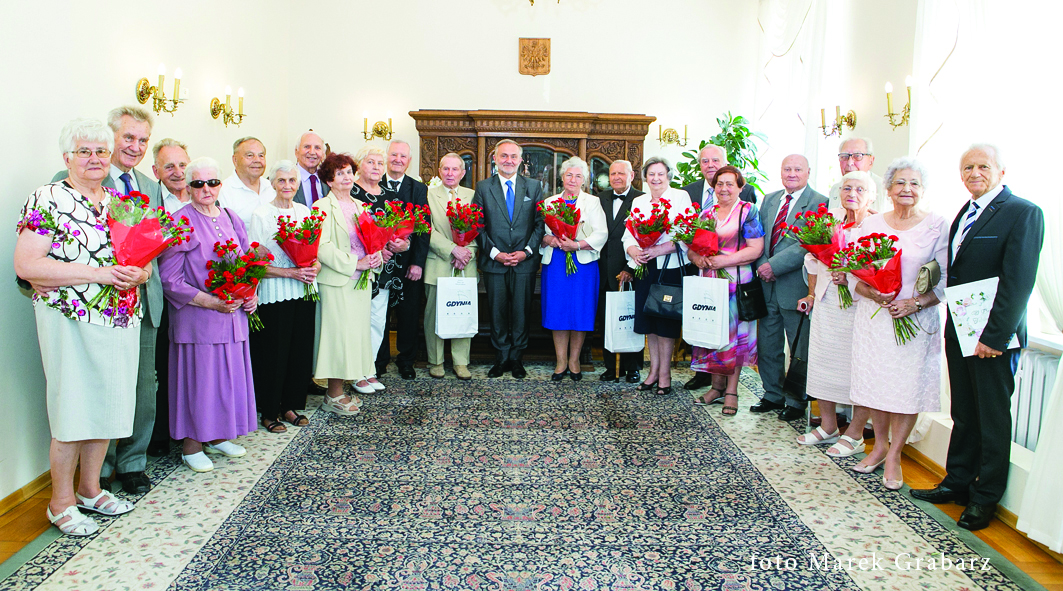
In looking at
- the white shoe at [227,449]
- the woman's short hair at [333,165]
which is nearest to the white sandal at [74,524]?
the white shoe at [227,449]

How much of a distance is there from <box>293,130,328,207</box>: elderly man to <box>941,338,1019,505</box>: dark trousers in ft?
12.7

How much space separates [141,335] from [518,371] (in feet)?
9.66

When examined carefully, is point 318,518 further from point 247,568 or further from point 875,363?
point 875,363

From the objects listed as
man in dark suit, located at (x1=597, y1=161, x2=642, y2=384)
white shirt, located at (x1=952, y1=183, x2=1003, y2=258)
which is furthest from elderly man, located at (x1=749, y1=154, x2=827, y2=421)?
white shirt, located at (x1=952, y1=183, x2=1003, y2=258)

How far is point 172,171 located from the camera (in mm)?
3443

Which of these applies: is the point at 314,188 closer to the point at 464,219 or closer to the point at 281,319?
the point at 464,219

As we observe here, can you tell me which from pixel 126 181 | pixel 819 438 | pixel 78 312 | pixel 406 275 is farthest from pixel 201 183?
pixel 819 438

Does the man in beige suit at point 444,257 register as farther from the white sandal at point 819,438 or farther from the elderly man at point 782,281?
the white sandal at point 819,438

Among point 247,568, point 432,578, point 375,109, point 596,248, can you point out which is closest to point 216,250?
point 247,568

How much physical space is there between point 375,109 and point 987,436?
7127 millimetres

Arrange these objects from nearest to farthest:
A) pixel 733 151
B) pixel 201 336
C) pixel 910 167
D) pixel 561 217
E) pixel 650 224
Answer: pixel 910 167, pixel 201 336, pixel 650 224, pixel 561 217, pixel 733 151

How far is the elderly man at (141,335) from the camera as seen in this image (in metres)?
3.07

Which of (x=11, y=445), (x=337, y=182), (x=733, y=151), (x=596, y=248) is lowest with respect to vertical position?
(x=11, y=445)

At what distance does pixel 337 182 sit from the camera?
169 inches
